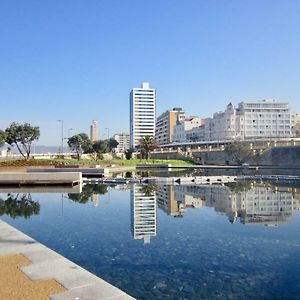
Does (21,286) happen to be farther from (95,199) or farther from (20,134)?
(20,134)

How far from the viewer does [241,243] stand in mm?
14117

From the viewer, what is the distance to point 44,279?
8.57 meters

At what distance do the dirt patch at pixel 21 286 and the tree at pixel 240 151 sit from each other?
92293 mm

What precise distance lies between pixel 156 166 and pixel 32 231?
71.6 m

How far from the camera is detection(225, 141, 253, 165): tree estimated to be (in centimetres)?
9794

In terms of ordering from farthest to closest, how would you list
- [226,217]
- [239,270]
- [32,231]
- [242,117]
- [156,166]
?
[242,117] → [156,166] → [226,217] → [32,231] → [239,270]

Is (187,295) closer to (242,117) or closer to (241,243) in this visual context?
(241,243)

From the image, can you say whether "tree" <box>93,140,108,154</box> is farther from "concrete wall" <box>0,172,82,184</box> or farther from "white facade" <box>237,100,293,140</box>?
"white facade" <box>237,100,293,140</box>

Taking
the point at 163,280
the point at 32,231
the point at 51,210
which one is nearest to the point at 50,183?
the point at 51,210

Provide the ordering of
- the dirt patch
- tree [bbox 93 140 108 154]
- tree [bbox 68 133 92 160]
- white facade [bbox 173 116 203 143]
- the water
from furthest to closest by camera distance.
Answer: white facade [bbox 173 116 203 143], tree [bbox 93 140 108 154], tree [bbox 68 133 92 160], the water, the dirt patch

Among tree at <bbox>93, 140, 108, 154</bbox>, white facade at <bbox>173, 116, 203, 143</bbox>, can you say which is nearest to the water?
tree at <bbox>93, 140, 108, 154</bbox>

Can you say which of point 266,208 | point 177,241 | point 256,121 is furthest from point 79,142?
point 256,121

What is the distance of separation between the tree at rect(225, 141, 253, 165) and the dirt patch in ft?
303

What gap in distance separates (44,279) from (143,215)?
11874 millimetres
